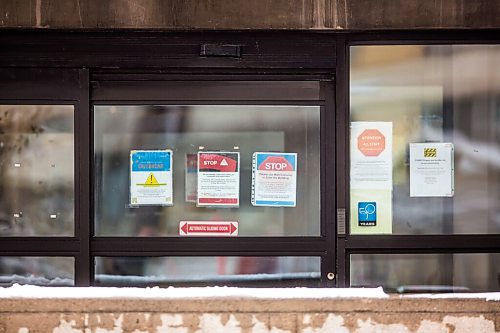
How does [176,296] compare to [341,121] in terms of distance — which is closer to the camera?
[176,296]

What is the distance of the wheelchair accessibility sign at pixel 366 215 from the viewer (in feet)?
20.7

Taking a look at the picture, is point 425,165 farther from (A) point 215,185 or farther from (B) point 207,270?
(B) point 207,270

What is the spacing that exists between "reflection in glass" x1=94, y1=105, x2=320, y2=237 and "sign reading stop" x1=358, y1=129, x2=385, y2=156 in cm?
44

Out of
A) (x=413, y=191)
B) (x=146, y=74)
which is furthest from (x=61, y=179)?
(x=413, y=191)

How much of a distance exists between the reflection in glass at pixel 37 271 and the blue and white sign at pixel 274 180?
194cm

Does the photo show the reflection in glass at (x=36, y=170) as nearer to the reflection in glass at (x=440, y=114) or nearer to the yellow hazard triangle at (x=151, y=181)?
the yellow hazard triangle at (x=151, y=181)

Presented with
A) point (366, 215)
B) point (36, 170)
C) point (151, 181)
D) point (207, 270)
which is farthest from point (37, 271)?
point (366, 215)

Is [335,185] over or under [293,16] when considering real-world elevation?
under

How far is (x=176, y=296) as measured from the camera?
13.8 ft

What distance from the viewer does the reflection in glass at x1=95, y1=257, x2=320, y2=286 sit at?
6328 millimetres

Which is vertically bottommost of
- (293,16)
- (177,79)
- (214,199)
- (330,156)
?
(214,199)

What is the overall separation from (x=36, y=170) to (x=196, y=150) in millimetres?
1586

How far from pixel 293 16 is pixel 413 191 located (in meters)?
2.07

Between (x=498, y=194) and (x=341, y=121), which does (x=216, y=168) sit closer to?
(x=341, y=121)
